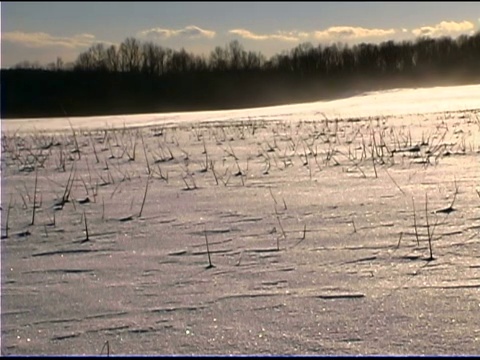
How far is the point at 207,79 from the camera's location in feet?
144

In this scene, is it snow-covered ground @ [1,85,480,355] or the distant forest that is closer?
snow-covered ground @ [1,85,480,355]

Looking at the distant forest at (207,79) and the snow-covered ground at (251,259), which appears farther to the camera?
the distant forest at (207,79)

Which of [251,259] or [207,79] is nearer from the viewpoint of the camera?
[251,259]

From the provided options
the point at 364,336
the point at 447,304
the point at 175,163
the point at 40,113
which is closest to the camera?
the point at 364,336

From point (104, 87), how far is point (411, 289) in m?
39.7

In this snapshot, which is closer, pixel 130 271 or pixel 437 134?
pixel 130 271

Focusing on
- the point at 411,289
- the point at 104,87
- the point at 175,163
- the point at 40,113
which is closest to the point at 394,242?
the point at 411,289

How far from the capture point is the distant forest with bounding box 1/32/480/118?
19266 millimetres

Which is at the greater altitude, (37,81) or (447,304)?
(37,81)

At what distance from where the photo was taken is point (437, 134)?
27.3 ft

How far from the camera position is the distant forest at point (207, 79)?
19.3 metres

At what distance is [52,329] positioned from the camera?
2254mm

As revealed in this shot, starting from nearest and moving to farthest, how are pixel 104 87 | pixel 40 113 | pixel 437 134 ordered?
pixel 437 134, pixel 40 113, pixel 104 87

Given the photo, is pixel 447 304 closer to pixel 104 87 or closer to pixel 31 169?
pixel 31 169
